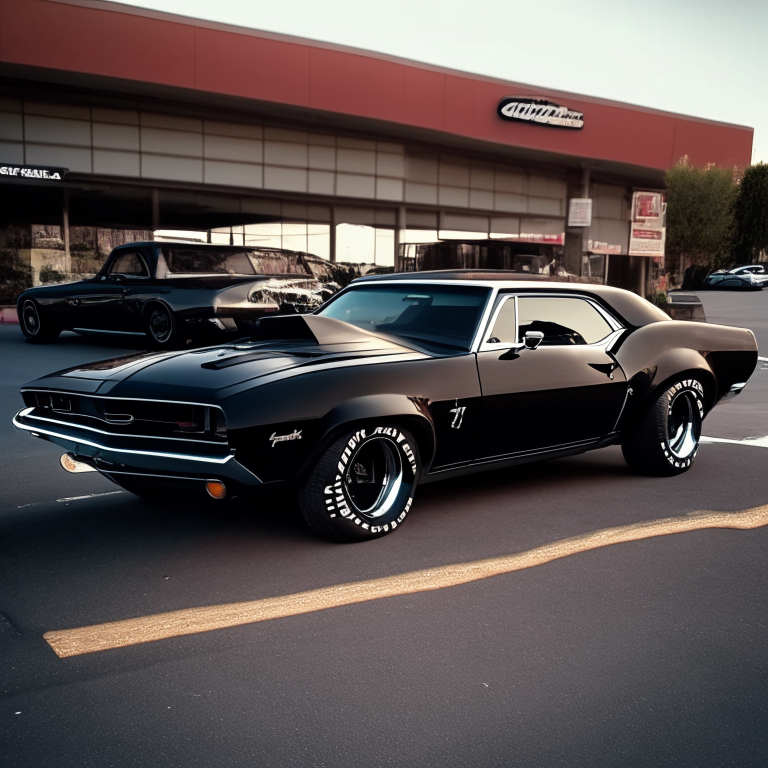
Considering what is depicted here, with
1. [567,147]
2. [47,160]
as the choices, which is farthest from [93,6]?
[567,147]

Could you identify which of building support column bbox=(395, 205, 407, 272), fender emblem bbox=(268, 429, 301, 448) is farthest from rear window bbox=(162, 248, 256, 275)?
building support column bbox=(395, 205, 407, 272)

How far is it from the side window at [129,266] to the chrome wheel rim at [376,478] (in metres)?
8.80

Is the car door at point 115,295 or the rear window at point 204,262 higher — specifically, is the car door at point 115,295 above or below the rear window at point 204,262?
below

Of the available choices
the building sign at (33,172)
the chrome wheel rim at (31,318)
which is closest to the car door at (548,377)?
the chrome wheel rim at (31,318)

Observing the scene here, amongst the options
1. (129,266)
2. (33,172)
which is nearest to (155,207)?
(33,172)

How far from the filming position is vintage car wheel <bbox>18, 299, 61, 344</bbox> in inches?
553

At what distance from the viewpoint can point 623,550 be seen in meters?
4.50

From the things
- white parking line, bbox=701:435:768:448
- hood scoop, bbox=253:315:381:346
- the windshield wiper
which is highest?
hood scoop, bbox=253:315:381:346

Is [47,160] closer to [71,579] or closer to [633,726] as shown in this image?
[71,579]

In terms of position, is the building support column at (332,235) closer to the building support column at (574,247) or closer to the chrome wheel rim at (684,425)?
the building support column at (574,247)

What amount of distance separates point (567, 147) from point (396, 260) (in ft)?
21.0

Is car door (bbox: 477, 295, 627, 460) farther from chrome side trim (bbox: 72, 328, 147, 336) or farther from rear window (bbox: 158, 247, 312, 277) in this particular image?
chrome side trim (bbox: 72, 328, 147, 336)

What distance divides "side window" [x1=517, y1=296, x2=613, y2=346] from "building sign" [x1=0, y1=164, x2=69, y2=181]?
58.0ft

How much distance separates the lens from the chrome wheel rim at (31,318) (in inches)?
557
